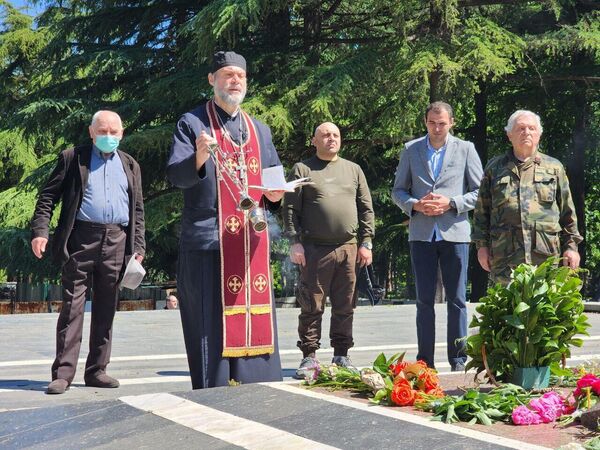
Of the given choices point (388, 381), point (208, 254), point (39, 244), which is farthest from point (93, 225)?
point (388, 381)

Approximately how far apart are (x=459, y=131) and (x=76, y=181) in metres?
20.1

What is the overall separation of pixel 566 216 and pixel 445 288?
108 cm

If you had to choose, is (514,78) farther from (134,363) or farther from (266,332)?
(266,332)

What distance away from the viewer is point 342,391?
5453 millimetres

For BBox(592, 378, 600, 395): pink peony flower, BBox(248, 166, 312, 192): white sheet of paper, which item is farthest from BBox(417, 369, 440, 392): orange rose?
BBox(248, 166, 312, 192): white sheet of paper

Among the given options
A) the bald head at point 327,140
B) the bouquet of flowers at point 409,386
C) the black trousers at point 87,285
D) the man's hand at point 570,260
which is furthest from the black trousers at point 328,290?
the bouquet of flowers at point 409,386

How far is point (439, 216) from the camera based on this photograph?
24.5 feet

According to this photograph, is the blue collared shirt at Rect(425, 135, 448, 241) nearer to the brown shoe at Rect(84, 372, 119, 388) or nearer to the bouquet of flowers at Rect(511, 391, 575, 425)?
the brown shoe at Rect(84, 372, 119, 388)

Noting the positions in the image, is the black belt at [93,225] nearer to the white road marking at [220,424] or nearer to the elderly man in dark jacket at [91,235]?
the elderly man in dark jacket at [91,235]

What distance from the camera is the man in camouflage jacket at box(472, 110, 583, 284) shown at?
22.0 feet

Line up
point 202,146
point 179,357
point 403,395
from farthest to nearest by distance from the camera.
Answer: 1. point 179,357
2. point 202,146
3. point 403,395

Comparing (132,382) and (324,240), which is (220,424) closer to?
(132,382)

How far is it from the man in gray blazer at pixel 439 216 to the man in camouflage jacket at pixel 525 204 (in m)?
0.57

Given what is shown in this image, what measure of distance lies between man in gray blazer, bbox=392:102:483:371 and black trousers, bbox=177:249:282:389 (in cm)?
185
